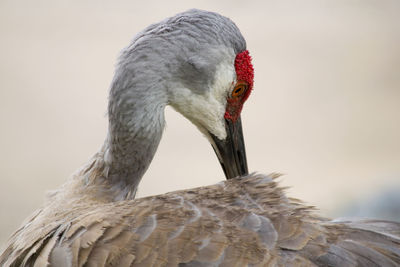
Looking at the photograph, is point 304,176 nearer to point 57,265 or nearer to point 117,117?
point 117,117

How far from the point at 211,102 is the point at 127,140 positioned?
49 centimetres

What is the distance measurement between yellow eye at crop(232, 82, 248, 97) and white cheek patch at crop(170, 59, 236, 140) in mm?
32

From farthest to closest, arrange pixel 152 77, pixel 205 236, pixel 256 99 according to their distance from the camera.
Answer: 1. pixel 256 99
2. pixel 152 77
3. pixel 205 236

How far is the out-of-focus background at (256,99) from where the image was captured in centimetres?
776

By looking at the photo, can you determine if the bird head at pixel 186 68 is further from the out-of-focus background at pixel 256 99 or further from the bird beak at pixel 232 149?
the out-of-focus background at pixel 256 99

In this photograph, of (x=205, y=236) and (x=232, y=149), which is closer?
(x=205, y=236)

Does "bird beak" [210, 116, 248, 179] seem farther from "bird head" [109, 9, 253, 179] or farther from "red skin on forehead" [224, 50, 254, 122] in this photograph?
"bird head" [109, 9, 253, 179]

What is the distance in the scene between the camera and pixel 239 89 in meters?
3.45

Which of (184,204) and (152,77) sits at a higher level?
(152,77)

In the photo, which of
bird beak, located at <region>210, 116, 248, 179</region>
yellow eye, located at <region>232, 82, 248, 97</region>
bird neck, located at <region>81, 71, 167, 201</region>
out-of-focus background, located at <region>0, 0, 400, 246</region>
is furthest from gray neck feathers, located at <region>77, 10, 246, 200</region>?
out-of-focus background, located at <region>0, 0, 400, 246</region>

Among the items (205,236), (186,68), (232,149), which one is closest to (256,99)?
(232,149)

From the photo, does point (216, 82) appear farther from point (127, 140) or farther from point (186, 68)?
point (127, 140)

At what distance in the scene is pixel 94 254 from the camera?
2582mm

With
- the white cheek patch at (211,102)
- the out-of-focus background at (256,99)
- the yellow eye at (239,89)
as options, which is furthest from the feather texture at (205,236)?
the out-of-focus background at (256,99)
